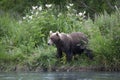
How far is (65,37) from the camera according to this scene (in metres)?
18.8

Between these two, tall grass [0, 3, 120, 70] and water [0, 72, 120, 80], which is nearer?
water [0, 72, 120, 80]

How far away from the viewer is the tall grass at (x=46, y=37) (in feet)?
58.6

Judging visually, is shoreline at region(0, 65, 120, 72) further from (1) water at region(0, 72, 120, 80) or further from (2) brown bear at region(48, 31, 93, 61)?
(1) water at region(0, 72, 120, 80)

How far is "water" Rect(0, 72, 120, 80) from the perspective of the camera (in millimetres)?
16016

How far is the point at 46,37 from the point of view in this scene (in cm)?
2036

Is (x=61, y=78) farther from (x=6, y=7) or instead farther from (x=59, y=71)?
(x=6, y=7)

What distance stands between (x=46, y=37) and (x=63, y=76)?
12.9ft

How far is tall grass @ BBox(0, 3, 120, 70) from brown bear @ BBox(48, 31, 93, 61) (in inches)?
10.9

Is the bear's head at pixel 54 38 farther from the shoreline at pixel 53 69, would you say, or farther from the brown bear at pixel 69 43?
the shoreline at pixel 53 69

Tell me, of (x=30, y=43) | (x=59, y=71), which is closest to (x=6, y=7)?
(x=30, y=43)

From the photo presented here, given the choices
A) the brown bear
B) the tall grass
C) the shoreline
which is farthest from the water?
the brown bear

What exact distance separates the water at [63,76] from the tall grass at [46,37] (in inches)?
35.2

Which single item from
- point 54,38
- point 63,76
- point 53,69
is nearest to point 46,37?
point 54,38

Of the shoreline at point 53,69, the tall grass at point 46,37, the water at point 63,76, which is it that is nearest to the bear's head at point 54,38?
the tall grass at point 46,37
